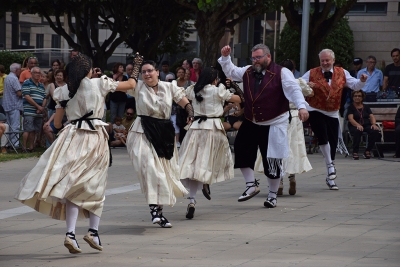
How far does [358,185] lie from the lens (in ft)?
43.7

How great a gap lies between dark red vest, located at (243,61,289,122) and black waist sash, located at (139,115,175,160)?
152 cm

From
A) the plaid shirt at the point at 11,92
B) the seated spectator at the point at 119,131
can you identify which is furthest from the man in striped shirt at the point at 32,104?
the seated spectator at the point at 119,131

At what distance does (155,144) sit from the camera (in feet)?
30.6

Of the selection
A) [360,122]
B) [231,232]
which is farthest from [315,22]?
[231,232]

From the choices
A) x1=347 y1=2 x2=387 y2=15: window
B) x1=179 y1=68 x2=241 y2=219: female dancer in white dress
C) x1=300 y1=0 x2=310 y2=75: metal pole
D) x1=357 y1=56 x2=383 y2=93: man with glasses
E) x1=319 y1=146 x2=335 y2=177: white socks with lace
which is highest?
x1=347 y1=2 x2=387 y2=15: window

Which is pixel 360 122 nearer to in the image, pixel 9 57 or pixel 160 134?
pixel 160 134

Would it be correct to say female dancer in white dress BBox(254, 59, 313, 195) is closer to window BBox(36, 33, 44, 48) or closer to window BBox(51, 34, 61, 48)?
window BBox(36, 33, 44, 48)

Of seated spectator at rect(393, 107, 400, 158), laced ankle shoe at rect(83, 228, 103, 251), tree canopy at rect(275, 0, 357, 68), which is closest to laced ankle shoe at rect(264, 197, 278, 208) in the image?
laced ankle shoe at rect(83, 228, 103, 251)

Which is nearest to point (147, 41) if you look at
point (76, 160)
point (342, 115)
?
point (342, 115)

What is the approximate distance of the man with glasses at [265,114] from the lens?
34.7 feet

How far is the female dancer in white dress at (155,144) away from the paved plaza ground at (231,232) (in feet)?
1.13

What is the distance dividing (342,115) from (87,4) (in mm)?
12337

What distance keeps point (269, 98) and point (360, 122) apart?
8366mm

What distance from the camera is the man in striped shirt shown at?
58.9 feet
